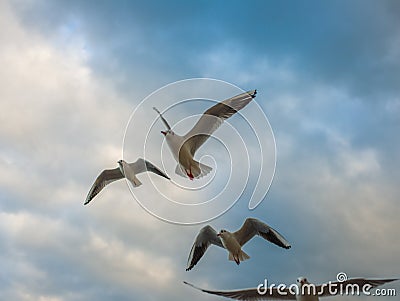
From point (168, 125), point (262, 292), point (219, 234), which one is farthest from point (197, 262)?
point (168, 125)

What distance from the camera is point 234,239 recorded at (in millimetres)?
17344

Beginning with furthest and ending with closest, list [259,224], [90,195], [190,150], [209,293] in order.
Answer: [90,195]
[259,224]
[190,150]
[209,293]

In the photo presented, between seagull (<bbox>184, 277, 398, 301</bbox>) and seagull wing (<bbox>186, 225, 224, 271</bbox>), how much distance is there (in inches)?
92.6

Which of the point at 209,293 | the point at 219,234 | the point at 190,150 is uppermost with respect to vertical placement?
the point at 190,150

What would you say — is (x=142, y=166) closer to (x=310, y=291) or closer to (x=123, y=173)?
(x=123, y=173)

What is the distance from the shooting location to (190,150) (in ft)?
52.9

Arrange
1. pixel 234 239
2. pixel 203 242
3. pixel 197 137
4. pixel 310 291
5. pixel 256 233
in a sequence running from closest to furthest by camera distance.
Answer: pixel 310 291 → pixel 197 137 → pixel 234 239 → pixel 256 233 → pixel 203 242

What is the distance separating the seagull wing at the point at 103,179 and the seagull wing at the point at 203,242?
12.0 feet

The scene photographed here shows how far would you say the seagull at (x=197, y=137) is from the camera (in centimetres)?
1554

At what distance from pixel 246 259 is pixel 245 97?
4.56 metres

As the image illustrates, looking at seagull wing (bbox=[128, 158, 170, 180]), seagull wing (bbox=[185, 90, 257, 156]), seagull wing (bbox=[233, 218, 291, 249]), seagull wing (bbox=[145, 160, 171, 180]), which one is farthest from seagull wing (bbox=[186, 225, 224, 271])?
seagull wing (bbox=[185, 90, 257, 156])

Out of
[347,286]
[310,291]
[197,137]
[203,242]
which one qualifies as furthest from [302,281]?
[197,137]

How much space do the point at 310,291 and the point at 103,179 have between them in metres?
7.95

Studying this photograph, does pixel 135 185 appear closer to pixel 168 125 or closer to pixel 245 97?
pixel 168 125
